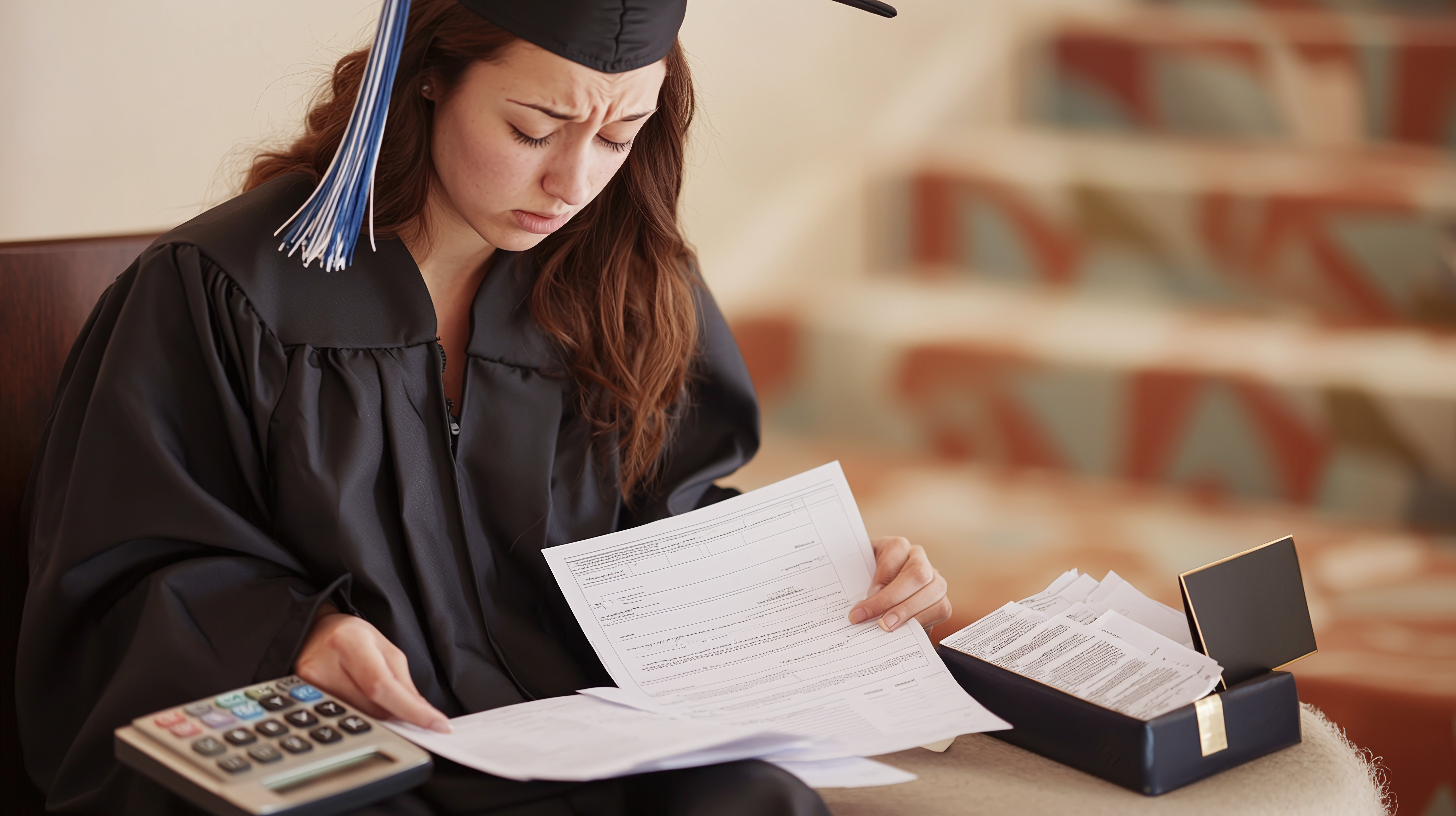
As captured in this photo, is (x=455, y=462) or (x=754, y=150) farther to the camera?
(x=754, y=150)

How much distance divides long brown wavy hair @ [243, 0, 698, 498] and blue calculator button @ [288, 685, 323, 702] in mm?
418

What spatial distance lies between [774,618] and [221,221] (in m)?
0.54

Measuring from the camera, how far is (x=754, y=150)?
269 cm

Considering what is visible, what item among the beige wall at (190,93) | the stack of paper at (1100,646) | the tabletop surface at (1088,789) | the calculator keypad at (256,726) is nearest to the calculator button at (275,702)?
the calculator keypad at (256,726)

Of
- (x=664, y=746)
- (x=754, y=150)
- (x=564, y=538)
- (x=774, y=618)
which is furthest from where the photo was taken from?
(x=754, y=150)

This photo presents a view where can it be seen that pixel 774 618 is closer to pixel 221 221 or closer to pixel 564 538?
pixel 564 538

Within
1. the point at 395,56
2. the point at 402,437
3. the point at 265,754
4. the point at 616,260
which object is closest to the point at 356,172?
the point at 395,56

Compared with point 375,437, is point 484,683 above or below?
below

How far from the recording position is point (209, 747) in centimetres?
64

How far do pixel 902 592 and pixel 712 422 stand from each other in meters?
0.37

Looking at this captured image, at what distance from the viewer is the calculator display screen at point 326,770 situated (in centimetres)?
63

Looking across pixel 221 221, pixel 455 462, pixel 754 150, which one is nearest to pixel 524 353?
pixel 455 462

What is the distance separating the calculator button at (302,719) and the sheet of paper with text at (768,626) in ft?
0.76

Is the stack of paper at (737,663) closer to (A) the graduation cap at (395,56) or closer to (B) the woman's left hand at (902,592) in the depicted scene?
(B) the woman's left hand at (902,592)
